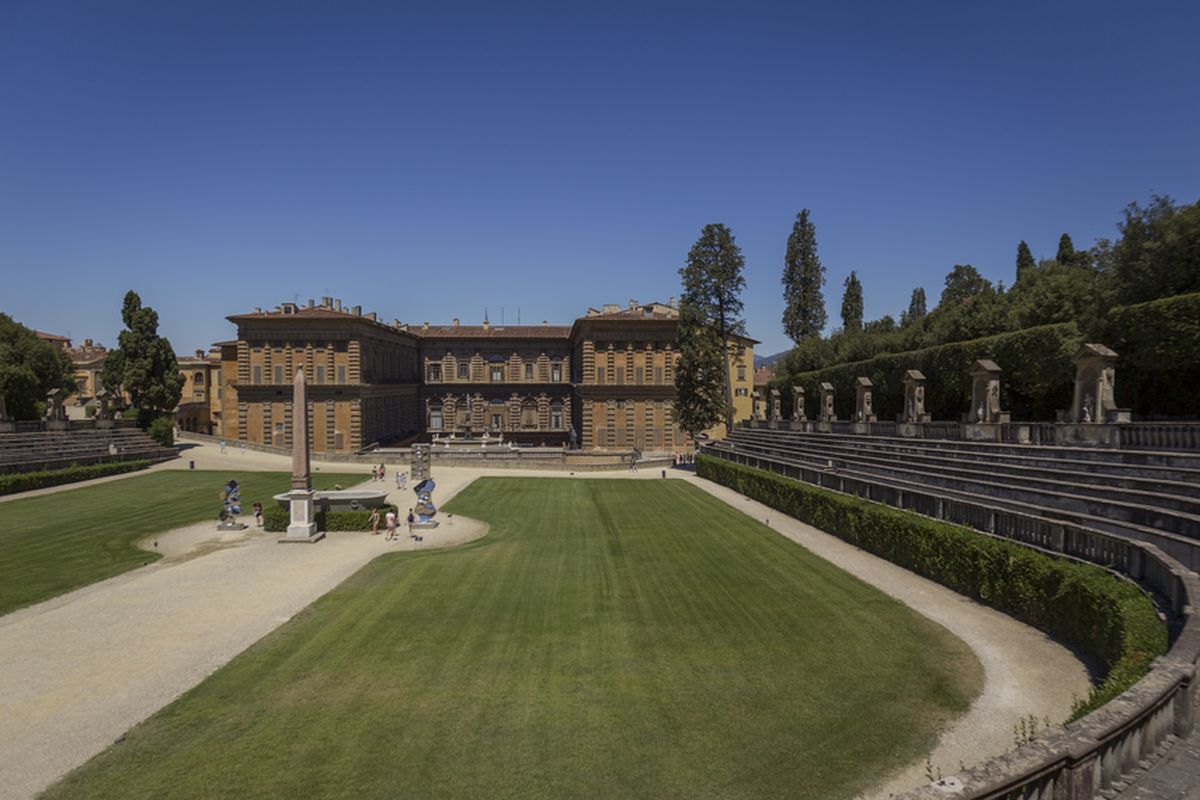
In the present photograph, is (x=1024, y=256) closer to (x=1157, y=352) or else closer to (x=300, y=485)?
(x=1157, y=352)

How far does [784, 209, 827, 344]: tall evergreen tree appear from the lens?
76.1m

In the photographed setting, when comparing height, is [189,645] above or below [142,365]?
below

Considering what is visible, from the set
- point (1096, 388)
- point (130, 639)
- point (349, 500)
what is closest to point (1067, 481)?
point (1096, 388)

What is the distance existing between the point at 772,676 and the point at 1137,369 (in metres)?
25.4

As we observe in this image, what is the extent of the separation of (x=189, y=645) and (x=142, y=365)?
53887mm

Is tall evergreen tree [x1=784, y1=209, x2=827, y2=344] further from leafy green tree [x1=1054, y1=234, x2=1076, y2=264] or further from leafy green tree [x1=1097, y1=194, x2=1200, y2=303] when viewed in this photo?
leafy green tree [x1=1097, y1=194, x2=1200, y2=303]

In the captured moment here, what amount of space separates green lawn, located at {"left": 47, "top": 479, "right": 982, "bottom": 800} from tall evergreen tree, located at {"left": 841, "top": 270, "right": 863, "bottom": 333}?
219 ft

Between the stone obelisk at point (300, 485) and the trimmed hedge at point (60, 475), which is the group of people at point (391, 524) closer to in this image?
the stone obelisk at point (300, 485)

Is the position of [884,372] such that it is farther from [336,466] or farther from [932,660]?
[336,466]

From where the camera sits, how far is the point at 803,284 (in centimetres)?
7656

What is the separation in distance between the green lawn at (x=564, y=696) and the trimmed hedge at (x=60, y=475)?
31615mm

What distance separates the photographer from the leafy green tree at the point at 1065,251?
60544 millimetres

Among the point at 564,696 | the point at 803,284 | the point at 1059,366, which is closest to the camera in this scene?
the point at 564,696

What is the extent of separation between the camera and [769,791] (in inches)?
303
